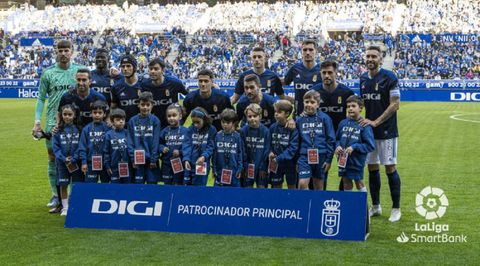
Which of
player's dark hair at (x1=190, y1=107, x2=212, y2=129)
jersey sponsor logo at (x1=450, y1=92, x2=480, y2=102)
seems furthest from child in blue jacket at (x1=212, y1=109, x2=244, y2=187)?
jersey sponsor logo at (x1=450, y1=92, x2=480, y2=102)

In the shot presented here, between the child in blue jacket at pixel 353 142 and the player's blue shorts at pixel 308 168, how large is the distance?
0.22 m

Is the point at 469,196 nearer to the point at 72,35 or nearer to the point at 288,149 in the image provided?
the point at 288,149

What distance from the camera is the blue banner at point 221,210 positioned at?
28.0 feet

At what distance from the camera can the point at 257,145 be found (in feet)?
31.6

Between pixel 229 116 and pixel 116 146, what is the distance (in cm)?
161

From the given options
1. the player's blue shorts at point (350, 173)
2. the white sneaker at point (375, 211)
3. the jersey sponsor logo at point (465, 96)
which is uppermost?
the player's blue shorts at point (350, 173)

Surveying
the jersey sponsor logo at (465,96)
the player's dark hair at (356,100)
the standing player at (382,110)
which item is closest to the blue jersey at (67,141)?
the player's dark hair at (356,100)

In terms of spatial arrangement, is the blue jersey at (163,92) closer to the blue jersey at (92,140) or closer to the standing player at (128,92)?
the standing player at (128,92)

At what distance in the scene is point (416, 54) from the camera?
174 ft

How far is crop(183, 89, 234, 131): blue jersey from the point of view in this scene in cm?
1019

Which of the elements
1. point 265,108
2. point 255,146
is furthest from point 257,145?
point 265,108

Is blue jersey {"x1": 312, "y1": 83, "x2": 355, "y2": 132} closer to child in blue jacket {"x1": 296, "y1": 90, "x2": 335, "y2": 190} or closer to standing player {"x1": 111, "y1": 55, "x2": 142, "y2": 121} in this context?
child in blue jacket {"x1": 296, "y1": 90, "x2": 335, "y2": 190}

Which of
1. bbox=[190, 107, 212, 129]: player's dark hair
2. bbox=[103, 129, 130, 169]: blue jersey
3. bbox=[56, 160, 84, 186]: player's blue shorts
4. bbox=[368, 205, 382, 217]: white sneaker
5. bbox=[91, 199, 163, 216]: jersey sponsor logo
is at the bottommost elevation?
bbox=[368, 205, 382, 217]: white sneaker

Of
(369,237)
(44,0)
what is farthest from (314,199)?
(44,0)
